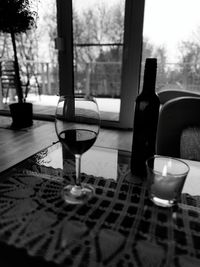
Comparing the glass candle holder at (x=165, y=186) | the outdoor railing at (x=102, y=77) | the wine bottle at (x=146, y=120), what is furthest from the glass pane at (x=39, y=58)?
the glass candle holder at (x=165, y=186)

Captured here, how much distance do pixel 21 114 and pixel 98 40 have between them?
131 cm

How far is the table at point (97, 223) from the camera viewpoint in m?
0.37

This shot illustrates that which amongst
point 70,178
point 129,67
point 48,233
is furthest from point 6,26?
point 48,233

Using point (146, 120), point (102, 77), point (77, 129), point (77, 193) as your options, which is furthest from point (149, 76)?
point (102, 77)

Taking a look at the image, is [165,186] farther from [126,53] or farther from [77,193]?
[126,53]

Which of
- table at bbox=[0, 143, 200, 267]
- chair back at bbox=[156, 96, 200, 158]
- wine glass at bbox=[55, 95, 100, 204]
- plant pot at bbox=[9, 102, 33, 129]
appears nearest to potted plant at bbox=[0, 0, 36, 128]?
plant pot at bbox=[9, 102, 33, 129]

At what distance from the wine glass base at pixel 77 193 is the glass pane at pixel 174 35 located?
1959mm

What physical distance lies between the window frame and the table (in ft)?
6.97

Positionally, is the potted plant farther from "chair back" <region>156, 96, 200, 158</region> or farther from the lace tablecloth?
the lace tablecloth

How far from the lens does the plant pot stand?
2615 millimetres

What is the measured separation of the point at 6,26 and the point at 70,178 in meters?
2.27

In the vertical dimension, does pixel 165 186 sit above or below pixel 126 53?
below

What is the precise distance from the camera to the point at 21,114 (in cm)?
263

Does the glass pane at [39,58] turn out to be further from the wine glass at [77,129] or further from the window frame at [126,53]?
the wine glass at [77,129]
